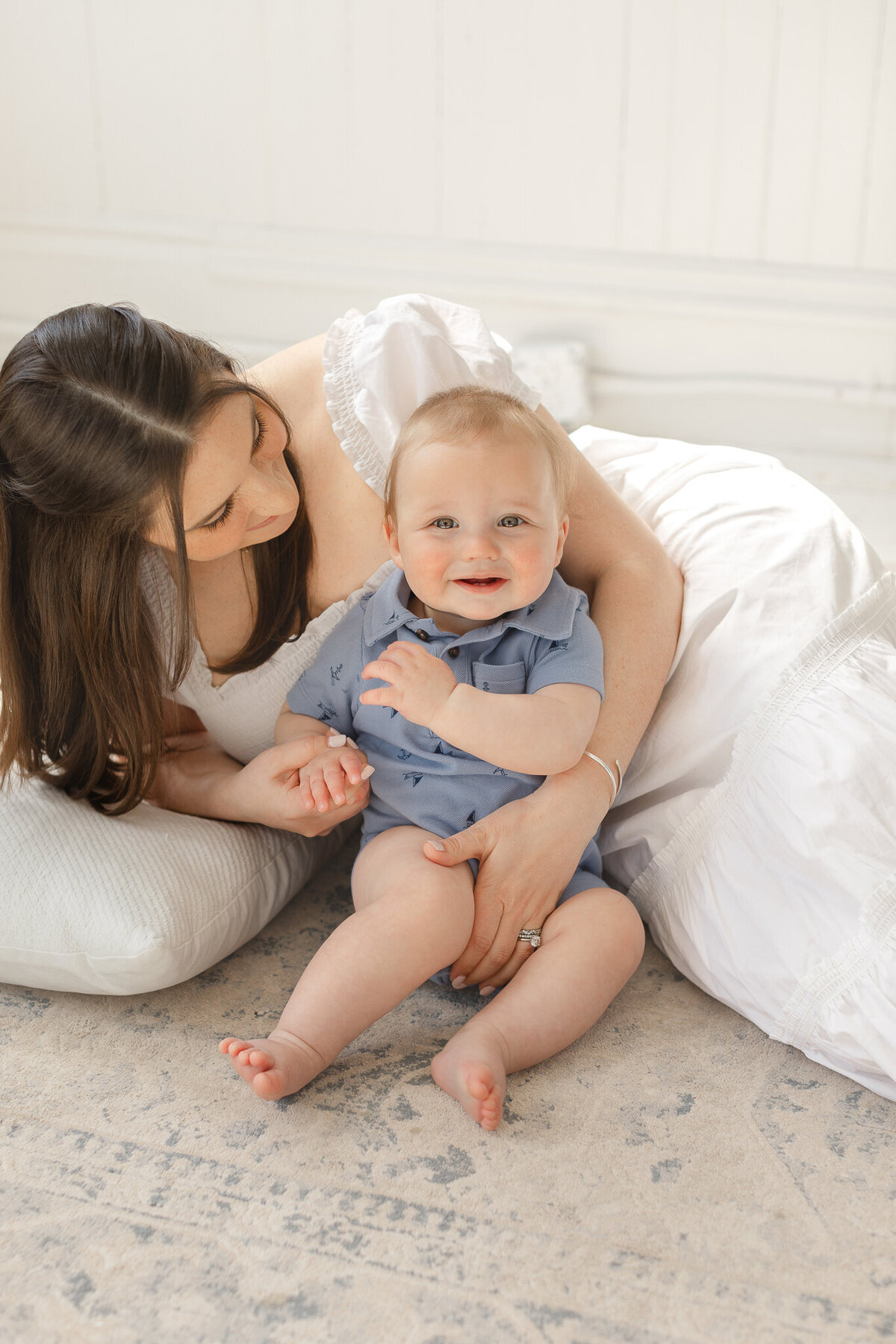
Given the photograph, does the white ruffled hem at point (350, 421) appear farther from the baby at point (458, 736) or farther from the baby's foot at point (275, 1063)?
the baby's foot at point (275, 1063)

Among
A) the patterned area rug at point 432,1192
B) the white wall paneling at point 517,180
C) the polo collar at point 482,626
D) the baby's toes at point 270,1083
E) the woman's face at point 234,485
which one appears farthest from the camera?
the white wall paneling at point 517,180

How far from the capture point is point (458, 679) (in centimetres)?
125

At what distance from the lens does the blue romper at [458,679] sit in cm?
125

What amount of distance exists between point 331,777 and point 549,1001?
1.10 feet

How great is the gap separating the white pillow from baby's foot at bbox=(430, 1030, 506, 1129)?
0.30 meters

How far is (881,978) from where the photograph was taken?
105 centimetres

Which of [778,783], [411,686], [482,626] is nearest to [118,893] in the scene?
[411,686]

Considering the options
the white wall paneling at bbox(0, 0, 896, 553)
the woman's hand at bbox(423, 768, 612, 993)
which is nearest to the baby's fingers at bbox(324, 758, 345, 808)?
the woman's hand at bbox(423, 768, 612, 993)

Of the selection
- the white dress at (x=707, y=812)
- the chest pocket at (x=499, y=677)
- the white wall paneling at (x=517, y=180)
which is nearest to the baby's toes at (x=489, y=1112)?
the white dress at (x=707, y=812)

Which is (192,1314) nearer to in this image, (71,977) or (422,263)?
(71,977)

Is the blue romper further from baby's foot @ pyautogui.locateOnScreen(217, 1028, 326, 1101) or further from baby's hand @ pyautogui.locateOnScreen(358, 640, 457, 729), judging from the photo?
baby's foot @ pyautogui.locateOnScreen(217, 1028, 326, 1101)

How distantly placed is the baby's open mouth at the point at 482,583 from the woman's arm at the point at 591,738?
7.3 inches

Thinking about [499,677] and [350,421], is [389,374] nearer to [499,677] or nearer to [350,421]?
[350,421]

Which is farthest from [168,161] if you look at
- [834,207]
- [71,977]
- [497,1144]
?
[497,1144]
